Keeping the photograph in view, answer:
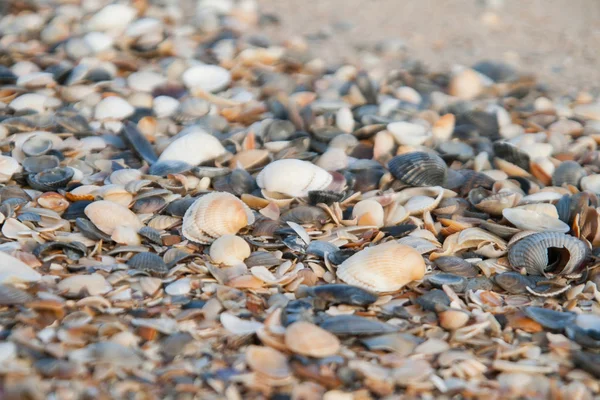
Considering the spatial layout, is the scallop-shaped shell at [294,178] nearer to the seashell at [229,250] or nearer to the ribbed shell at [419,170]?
the ribbed shell at [419,170]

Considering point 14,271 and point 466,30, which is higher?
point 466,30

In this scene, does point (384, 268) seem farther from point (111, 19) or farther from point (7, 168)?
point (111, 19)

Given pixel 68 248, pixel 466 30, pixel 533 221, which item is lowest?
pixel 68 248

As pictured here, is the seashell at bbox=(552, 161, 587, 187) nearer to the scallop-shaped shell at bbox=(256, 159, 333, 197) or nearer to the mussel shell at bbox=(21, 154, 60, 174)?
the scallop-shaped shell at bbox=(256, 159, 333, 197)

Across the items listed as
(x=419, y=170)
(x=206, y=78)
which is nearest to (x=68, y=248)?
(x=419, y=170)

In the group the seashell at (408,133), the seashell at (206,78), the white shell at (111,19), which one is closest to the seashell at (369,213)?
the seashell at (408,133)

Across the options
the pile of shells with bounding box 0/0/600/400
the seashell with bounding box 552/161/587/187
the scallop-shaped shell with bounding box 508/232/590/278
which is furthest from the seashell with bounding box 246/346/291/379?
the seashell with bounding box 552/161/587/187
